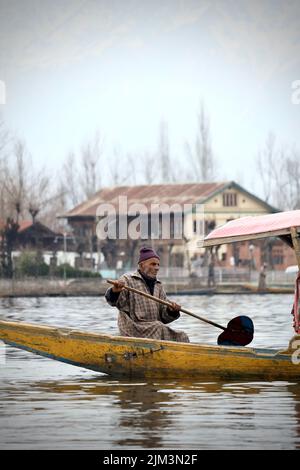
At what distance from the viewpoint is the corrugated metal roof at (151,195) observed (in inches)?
2859

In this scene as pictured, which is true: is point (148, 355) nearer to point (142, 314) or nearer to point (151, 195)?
point (142, 314)

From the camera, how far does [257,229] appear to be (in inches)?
570

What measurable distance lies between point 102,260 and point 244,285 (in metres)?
19.4

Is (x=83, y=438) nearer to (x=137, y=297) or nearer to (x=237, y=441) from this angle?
(x=237, y=441)

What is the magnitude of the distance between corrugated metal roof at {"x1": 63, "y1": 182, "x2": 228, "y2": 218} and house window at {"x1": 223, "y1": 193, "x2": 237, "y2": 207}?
2.21ft

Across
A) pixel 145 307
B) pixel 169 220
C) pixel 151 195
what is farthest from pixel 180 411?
pixel 151 195

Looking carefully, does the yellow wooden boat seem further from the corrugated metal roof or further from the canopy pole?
the corrugated metal roof

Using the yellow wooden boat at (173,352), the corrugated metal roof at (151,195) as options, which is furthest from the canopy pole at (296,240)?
the corrugated metal roof at (151,195)

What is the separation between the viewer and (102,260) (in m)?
73.5

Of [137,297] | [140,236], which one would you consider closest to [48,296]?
[140,236]

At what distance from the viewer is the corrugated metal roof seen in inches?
2859

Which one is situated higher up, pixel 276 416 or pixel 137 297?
pixel 137 297

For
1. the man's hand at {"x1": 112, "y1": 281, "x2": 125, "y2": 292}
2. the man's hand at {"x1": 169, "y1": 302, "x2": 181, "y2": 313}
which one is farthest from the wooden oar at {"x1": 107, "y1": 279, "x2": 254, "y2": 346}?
the man's hand at {"x1": 112, "y1": 281, "x2": 125, "y2": 292}
